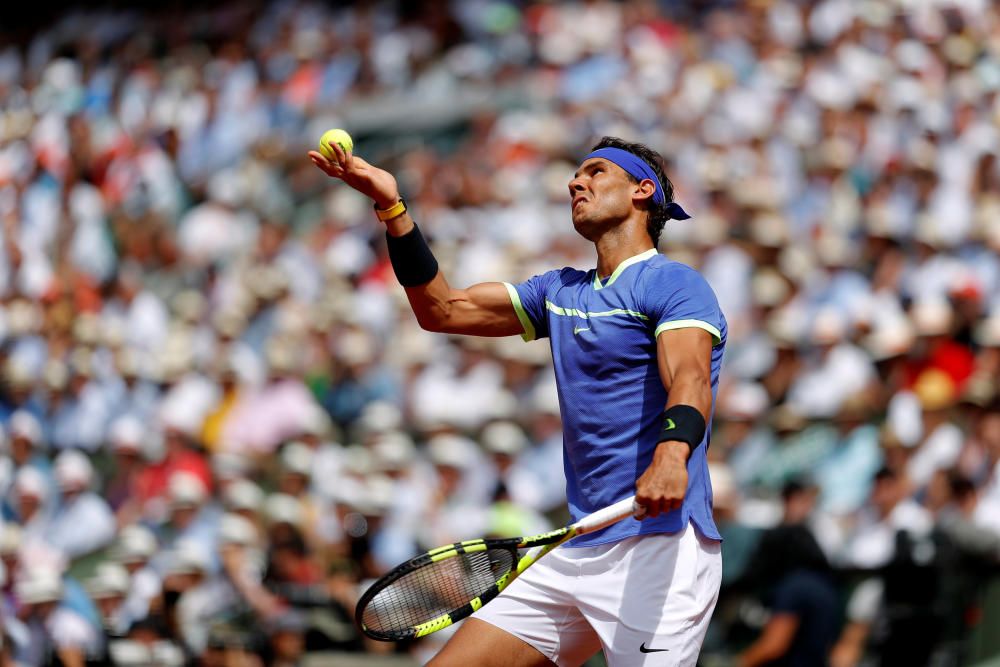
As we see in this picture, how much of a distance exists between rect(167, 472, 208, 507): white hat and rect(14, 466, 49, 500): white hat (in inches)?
41.7

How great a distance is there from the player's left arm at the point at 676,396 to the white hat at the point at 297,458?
6.07 meters

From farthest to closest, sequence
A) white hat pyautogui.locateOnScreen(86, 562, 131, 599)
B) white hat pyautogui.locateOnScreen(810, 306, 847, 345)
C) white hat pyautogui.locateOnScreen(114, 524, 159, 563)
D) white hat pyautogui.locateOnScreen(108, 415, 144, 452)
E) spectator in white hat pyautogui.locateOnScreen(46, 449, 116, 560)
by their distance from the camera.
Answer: white hat pyautogui.locateOnScreen(108, 415, 144, 452)
spectator in white hat pyautogui.locateOnScreen(46, 449, 116, 560)
white hat pyautogui.locateOnScreen(114, 524, 159, 563)
white hat pyautogui.locateOnScreen(810, 306, 847, 345)
white hat pyautogui.locateOnScreen(86, 562, 131, 599)

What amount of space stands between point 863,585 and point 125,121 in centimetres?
1155

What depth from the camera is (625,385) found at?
4957 mm

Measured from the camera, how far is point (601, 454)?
4.95m

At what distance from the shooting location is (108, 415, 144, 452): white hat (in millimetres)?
11828

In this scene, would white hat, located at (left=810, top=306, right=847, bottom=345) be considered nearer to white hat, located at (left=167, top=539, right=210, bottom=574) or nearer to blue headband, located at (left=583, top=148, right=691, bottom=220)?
white hat, located at (left=167, top=539, right=210, bottom=574)

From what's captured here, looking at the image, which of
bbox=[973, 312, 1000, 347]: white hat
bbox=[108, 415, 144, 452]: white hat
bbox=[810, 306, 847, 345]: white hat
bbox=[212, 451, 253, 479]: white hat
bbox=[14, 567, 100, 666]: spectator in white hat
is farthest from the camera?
bbox=[108, 415, 144, 452]: white hat

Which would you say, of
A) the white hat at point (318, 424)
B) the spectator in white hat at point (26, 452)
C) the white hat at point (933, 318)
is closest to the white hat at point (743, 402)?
the white hat at point (933, 318)

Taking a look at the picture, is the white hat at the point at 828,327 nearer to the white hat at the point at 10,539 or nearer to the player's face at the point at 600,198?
the player's face at the point at 600,198

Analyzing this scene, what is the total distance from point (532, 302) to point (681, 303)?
2.36 ft

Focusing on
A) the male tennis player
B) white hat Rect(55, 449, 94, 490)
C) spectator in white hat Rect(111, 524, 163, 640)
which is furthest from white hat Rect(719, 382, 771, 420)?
white hat Rect(55, 449, 94, 490)

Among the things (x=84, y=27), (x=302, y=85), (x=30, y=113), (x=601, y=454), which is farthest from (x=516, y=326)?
(x=84, y=27)

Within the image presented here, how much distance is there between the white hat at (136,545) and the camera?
999 centimetres
